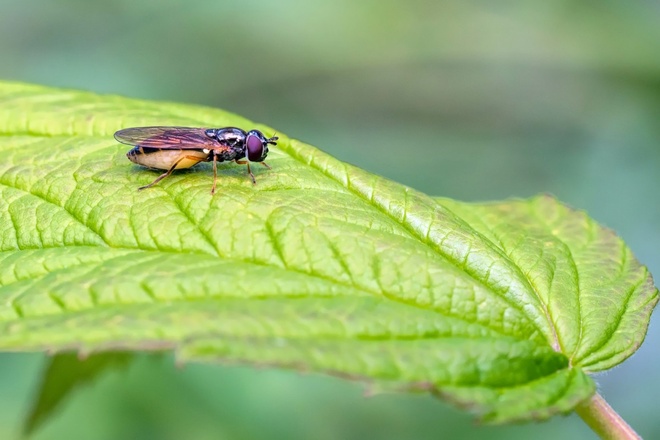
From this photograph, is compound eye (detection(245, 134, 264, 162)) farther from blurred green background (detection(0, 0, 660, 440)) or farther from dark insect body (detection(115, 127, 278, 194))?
blurred green background (detection(0, 0, 660, 440))

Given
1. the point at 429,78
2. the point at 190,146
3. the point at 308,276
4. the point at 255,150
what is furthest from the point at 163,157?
the point at 429,78

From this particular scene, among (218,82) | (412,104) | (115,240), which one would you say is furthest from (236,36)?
(115,240)

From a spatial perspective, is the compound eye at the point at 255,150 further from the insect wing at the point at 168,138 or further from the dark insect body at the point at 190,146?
the insect wing at the point at 168,138

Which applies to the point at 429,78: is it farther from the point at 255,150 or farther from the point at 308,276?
the point at 308,276

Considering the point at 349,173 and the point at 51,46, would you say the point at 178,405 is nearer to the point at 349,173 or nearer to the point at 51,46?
the point at 349,173

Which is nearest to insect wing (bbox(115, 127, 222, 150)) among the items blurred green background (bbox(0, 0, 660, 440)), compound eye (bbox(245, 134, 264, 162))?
compound eye (bbox(245, 134, 264, 162))

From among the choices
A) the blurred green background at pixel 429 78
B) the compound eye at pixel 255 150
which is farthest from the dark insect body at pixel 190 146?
the blurred green background at pixel 429 78
